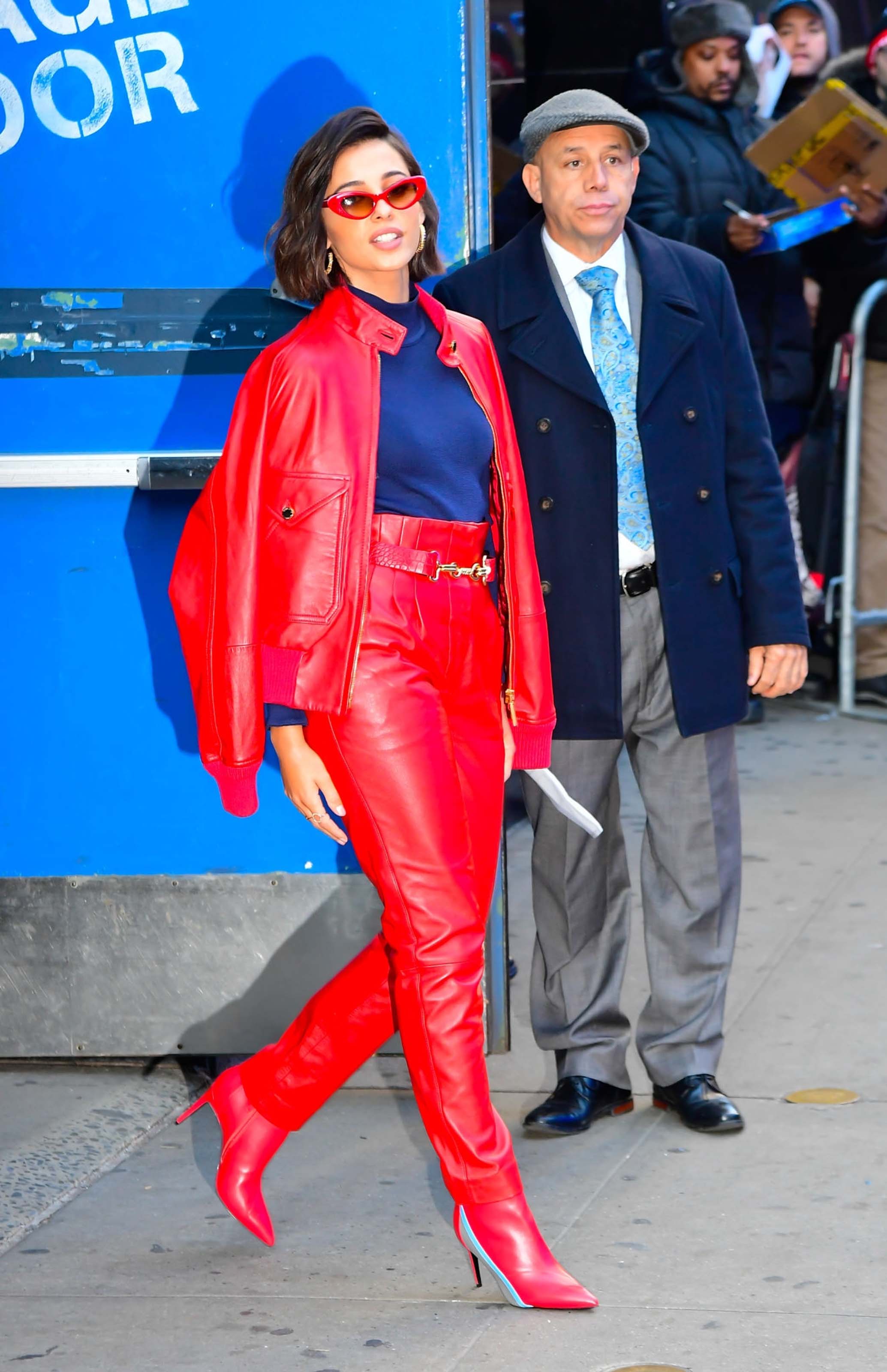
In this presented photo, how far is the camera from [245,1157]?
333 centimetres

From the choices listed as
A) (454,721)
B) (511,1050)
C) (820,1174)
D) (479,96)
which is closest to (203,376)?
(479,96)

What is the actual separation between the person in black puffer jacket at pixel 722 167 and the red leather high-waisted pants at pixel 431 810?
5.20 m

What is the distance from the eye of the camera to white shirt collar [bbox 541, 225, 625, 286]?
3777mm

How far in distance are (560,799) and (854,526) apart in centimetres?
506

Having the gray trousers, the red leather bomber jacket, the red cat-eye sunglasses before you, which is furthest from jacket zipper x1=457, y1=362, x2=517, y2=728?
the gray trousers

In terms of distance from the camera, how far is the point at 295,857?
4.23m

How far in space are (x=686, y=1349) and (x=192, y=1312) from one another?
0.82 meters

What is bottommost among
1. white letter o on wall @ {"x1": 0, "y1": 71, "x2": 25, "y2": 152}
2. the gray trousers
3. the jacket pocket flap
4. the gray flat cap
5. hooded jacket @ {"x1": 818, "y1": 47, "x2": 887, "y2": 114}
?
the gray trousers

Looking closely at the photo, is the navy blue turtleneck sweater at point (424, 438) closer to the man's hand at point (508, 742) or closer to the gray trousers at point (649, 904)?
the man's hand at point (508, 742)

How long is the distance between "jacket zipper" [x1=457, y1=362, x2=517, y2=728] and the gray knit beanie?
5536 mm

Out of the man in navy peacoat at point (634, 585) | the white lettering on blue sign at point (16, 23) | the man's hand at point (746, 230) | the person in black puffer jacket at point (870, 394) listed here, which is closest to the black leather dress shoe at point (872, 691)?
the person in black puffer jacket at point (870, 394)

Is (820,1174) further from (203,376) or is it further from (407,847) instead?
(203,376)

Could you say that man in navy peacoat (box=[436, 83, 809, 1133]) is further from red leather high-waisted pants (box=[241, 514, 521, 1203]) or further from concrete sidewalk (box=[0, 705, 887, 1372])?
red leather high-waisted pants (box=[241, 514, 521, 1203])

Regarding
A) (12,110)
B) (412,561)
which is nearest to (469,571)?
(412,561)
